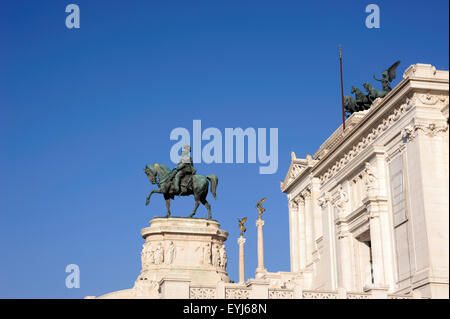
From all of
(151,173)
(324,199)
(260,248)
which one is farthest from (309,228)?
(151,173)

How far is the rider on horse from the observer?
43250 millimetres

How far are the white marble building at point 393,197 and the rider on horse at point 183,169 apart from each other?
7792 millimetres

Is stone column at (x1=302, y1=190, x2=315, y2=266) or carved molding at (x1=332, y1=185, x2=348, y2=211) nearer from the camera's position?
carved molding at (x1=332, y1=185, x2=348, y2=211)

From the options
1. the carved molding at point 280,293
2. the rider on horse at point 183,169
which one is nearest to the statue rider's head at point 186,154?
the rider on horse at point 183,169

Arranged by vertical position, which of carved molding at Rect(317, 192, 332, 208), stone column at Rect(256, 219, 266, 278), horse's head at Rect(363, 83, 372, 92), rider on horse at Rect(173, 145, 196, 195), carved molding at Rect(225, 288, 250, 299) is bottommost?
carved molding at Rect(225, 288, 250, 299)

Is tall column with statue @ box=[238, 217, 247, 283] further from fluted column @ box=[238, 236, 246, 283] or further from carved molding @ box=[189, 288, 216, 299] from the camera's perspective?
carved molding @ box=[189, 288, 216, 299]

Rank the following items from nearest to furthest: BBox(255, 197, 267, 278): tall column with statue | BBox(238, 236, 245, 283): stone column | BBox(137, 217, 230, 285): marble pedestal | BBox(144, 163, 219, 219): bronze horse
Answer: BBox(137, 217, 230, 285): marble pedestal < BBox(144, 163, 219, 219): bronze horse < BBox(255, 197, 267, 278): tall column with statue < BBox(238, 236, 245, 283): stone column

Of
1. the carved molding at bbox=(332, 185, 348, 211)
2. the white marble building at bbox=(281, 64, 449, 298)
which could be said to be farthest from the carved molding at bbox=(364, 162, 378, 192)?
the carved molding at bbox=(332, 185, 348, 211)

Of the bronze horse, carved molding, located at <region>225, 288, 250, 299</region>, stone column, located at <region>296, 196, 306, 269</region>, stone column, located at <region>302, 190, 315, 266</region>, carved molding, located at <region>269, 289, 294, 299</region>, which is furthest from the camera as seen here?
stone column, located at <region>296, 196, 306, 269</region>

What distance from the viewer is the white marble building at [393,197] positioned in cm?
3247

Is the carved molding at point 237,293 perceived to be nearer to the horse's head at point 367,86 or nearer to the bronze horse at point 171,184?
the bronze horse at point 171,184

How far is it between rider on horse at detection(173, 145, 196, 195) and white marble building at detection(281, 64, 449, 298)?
779cm

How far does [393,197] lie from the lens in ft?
119
